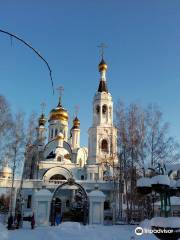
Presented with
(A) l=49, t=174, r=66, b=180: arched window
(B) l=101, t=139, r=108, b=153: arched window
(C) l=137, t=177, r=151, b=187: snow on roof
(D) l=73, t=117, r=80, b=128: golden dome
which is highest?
(D) l=73, t=117, r=80, b=128: golden dome

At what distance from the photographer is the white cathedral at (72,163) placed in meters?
31.2

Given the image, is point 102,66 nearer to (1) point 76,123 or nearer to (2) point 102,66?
(2) point 102,66

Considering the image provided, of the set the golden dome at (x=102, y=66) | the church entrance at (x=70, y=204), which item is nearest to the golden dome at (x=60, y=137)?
the golden dome at (x=102, y=66)

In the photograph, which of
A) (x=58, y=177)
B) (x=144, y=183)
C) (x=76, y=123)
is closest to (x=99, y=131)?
(x=58, y=177)

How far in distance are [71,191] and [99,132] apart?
365 inches

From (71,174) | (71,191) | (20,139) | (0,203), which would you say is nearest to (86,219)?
(20,139)

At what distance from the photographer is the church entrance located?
949 inches

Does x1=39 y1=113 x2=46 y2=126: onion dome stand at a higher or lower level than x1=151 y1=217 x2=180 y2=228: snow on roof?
higher

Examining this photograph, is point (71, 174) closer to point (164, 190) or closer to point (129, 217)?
point (129, 217)

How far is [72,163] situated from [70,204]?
32.2 ft

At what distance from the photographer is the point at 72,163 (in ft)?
144

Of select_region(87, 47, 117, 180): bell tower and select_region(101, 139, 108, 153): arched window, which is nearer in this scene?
select_region(87, 47, 117, 180): bell tower

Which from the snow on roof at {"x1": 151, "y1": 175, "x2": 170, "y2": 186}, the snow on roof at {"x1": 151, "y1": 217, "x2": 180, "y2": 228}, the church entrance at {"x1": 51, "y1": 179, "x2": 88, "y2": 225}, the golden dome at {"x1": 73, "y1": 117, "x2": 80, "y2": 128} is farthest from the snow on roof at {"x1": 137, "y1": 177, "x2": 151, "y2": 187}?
the golden dome at {"x1": 73, "y1": 117, "x2": 80, "y2": 128}

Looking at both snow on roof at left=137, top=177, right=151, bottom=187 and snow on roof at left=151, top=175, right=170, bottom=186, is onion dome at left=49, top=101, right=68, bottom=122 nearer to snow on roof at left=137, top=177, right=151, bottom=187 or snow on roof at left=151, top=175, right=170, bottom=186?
snow on roof at left=137, top=177, right=151, bottom=187
